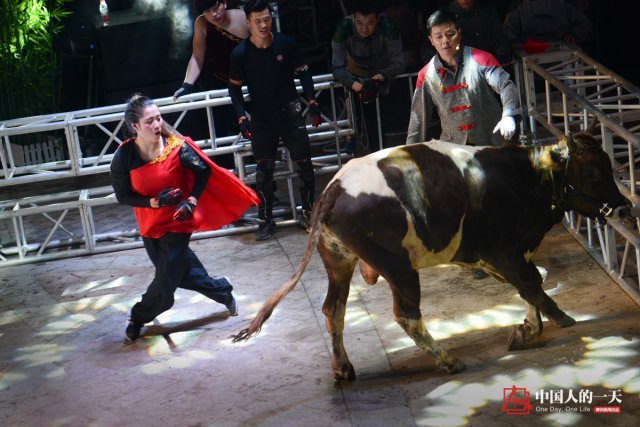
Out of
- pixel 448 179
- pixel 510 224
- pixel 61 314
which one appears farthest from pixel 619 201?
pixel 61 314

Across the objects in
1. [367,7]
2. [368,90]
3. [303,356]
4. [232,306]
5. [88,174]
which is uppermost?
[367,7]

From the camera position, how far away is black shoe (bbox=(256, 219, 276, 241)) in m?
8.12

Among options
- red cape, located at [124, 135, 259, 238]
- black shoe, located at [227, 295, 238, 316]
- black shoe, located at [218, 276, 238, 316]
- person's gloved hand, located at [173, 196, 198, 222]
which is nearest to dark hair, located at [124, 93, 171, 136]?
red cape, located at [124, 135, 259, 238]

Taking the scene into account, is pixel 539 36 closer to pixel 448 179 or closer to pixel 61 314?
pixel 448 179

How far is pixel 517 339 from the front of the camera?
216 inches

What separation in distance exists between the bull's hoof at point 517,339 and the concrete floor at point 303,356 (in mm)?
59

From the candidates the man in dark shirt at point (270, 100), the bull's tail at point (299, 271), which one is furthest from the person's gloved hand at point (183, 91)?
the bull's tail at point (299, 271)

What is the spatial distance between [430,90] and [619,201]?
1.58 m

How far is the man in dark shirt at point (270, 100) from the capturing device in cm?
780

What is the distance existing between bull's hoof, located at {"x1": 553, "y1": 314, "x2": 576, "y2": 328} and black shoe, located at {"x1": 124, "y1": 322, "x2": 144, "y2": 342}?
8.95ft

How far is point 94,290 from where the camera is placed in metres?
7.47

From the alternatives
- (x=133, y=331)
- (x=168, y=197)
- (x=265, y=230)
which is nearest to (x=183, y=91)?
(x=265, y=230)

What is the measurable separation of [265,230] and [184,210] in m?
2.13

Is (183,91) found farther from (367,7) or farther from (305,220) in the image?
(367,7)
